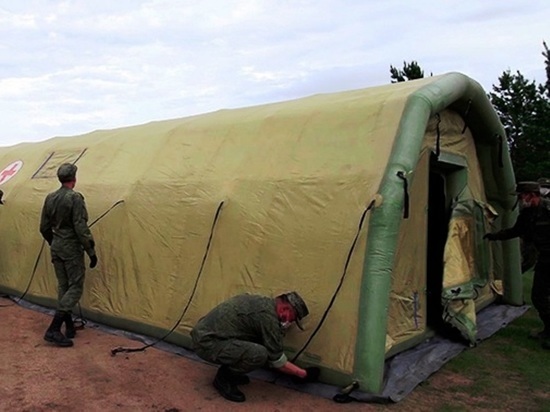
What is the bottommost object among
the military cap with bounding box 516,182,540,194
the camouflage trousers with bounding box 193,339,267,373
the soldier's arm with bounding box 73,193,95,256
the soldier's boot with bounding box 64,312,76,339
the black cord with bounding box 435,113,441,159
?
the soldier's boot with bounding box 64,312,76,339

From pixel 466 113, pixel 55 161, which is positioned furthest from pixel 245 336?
pixel 55 161

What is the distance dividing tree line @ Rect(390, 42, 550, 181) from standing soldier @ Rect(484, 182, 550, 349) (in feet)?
48.7

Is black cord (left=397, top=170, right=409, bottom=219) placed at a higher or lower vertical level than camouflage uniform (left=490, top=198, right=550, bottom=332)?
higher

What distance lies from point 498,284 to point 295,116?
156 inches

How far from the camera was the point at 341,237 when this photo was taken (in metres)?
4.70

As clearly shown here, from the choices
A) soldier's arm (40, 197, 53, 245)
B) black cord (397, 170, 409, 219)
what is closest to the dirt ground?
soldier's arm (40, 197, 53, 245)

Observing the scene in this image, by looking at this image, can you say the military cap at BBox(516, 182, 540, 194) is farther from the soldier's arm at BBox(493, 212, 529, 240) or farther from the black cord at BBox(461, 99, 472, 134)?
the black cord at BBox(461, 99, 472, 134)

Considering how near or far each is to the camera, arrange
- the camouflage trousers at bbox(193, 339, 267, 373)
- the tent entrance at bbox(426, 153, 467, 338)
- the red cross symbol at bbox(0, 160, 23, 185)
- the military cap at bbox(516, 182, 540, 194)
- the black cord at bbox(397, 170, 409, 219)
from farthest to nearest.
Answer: the red cross symbol at bbox(0, 160, 23, 185) < the tent entrance at bbox(426, 153, 467, 338) < the military cap at bbox(516, 182, 540, 194) < the black cord at bbox(397, 170, 409, 219) < the camouflage trousers at bbox(193, 339, 267, 373)

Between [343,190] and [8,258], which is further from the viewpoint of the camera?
Result: [8,258]

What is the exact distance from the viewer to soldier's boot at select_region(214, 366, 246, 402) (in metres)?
4.34

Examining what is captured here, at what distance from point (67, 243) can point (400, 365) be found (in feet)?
12.0

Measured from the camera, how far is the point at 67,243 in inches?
229

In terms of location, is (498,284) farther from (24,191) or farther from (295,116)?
(24,191)

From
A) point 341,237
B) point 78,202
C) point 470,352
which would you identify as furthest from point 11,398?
point 470,352
